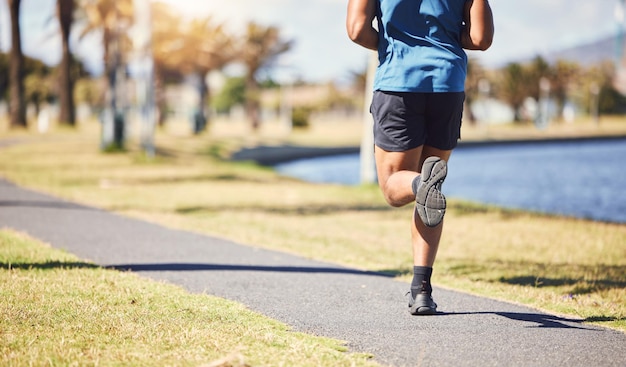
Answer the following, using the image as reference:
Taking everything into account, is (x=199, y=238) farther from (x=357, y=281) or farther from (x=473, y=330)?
(x=473, y=330)

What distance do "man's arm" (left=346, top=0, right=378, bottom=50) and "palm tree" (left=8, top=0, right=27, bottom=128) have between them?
128 feet

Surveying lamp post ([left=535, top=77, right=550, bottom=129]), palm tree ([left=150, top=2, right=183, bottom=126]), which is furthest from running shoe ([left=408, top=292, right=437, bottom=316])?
lamp post ([left=535, top=77, right=550, bottom=129])

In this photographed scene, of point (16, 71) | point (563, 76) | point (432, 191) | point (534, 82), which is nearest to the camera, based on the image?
point (432, 191)

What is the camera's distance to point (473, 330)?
4262 mm

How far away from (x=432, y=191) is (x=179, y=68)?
6165 cm

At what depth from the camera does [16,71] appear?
41844 mm

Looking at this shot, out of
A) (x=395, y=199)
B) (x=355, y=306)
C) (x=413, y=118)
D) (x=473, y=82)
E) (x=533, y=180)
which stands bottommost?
(x=533, y=180)

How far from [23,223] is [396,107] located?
6.02 meters

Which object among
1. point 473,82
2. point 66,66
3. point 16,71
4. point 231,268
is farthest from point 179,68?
point 231,268

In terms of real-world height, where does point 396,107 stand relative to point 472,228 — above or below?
above

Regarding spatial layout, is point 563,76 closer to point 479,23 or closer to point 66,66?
point 66,66

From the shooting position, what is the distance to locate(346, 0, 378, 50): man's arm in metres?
4.30

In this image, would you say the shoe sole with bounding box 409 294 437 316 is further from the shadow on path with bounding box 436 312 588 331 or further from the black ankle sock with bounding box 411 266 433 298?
the shadow on path with bounding box 436 312 588 331

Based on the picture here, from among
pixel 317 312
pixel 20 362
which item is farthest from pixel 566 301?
pixel 20 362
